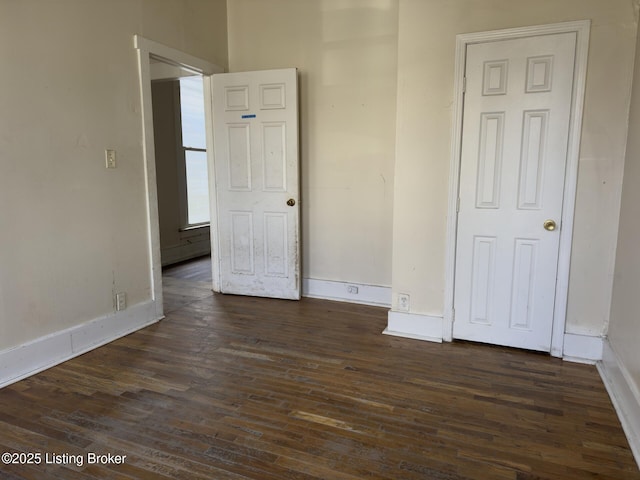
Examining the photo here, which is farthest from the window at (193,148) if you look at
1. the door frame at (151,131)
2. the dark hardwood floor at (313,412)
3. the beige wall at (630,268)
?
the beige wall at (630,268)

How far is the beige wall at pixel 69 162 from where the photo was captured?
8.41 feet

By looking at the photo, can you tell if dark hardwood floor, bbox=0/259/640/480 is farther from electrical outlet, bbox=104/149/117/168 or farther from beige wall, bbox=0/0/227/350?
electrical outlet, bbox=104/149/117/168

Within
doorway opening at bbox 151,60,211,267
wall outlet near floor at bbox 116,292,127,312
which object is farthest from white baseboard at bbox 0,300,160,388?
doorway opening at bbox 151,60,211,267

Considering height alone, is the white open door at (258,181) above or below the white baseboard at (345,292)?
above

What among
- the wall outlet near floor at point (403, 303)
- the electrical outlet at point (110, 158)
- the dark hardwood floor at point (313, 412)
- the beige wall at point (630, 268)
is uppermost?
the electrical outlet at point (110, 158)

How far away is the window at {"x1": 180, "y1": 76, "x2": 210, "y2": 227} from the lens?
639 cm

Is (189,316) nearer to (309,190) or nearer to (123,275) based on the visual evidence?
(123,275)

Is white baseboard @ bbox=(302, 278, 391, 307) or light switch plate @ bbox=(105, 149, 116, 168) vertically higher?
light switch plate @ bbox=(105, 149, 116, 168)

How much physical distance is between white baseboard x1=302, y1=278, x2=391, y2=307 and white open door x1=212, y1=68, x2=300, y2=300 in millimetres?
208

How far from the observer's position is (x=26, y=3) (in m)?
2.56

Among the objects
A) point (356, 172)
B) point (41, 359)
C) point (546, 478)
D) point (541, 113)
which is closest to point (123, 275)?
point (41, 359)

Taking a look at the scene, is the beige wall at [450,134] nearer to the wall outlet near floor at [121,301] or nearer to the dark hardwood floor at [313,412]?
the dark hardwood floor at [313,412]

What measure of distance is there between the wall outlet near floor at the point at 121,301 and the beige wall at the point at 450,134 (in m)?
2.13

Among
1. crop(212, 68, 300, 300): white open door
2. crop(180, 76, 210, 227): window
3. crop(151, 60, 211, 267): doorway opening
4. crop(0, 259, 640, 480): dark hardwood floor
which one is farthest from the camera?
crop(180, 76, 210, 227): window
